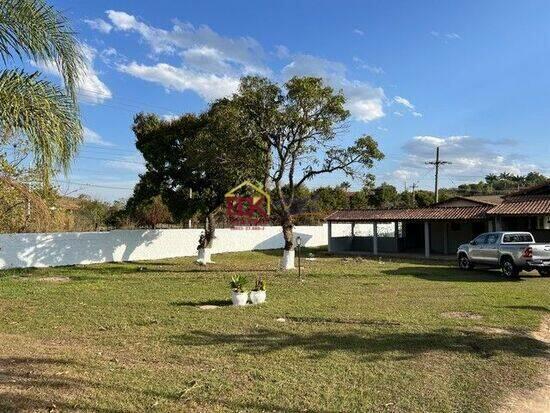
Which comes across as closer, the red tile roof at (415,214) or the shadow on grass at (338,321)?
the shadow on grass at (338,321)

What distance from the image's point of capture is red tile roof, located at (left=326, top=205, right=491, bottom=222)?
27875 mm

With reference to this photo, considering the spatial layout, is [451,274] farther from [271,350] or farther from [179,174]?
[271,350]

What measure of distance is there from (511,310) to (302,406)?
7527 millimetres

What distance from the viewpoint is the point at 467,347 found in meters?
7.50

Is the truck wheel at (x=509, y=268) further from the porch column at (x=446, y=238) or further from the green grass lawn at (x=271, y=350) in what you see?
the porch column at (x=446, y=238)

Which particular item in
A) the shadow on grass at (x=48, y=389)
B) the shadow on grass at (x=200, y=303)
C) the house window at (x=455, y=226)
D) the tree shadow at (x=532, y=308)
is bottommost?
the shadow on grass at (x=200, y=303)

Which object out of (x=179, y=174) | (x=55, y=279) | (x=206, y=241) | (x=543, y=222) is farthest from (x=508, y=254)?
(x=55, y=279)

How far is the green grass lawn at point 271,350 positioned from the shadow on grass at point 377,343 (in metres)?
0.03

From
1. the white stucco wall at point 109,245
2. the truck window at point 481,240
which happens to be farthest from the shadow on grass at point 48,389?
the truck window at point 481,240

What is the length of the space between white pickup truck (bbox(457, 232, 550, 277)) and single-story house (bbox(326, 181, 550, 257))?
5.41 metres

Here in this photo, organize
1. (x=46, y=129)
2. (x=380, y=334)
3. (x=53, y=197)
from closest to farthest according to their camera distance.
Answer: (x=46, y=129), (x=380, y=334), (x=53, y=197)

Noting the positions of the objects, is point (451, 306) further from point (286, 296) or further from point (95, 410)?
point (95, 410)

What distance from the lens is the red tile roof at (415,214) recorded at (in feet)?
91.5

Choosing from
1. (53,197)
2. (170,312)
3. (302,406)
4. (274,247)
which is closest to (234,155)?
(53,197)
